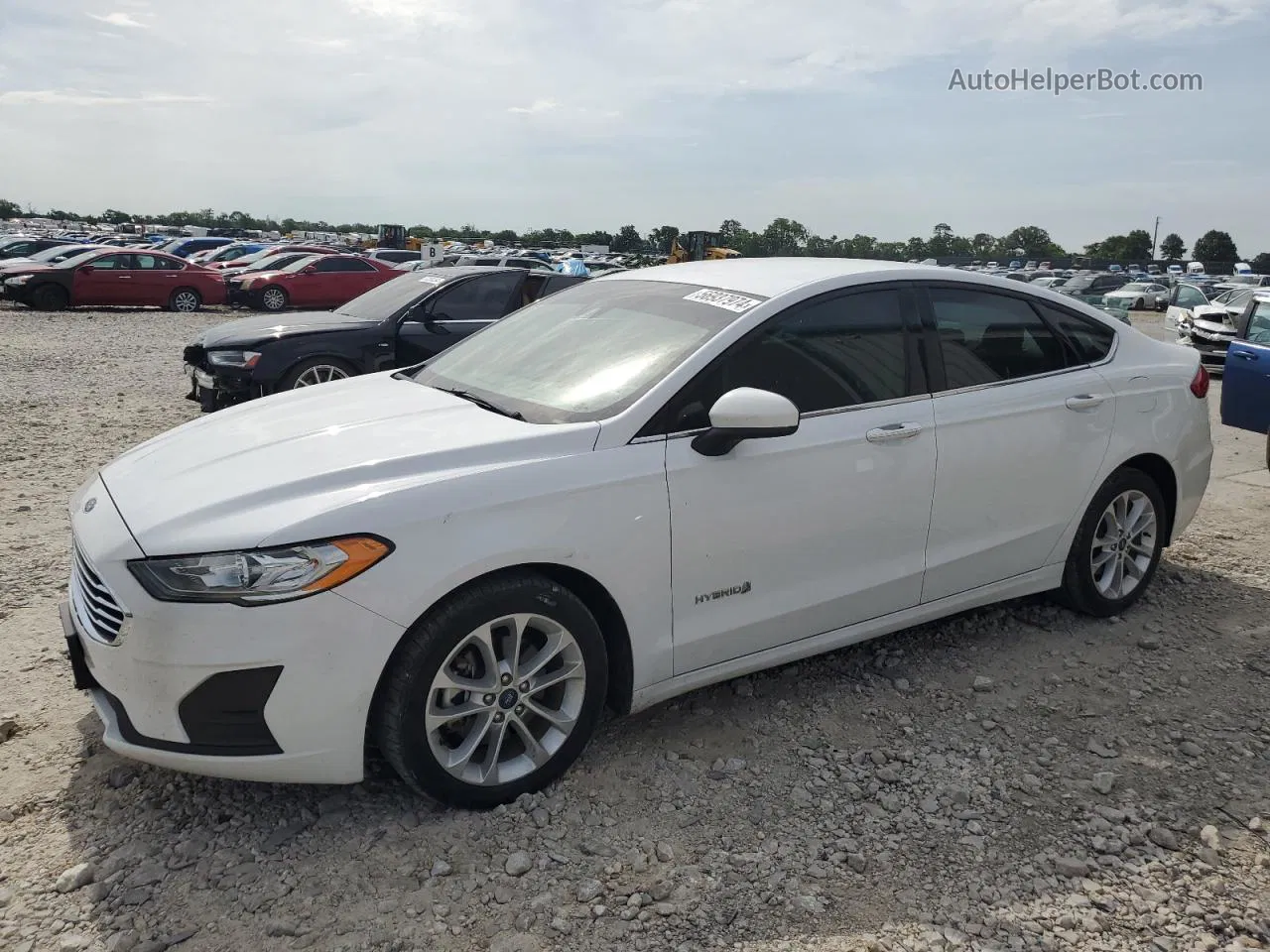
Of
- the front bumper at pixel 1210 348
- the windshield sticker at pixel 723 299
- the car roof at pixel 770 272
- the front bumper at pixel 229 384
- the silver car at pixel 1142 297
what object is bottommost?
the silver car at pixel 1142 297

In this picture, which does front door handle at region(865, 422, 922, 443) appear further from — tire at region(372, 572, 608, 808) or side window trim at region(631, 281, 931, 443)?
tire at region(372, 572, 608, 808)

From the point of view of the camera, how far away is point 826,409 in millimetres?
3580

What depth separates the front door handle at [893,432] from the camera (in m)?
3.62

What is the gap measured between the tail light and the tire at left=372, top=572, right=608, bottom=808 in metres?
3.31

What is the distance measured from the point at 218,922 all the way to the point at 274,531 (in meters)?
1.00

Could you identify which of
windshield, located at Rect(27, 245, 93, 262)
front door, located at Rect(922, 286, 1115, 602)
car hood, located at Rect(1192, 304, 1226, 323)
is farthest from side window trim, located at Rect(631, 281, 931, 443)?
windshield, located at Rect(27, 245, 93, 262)

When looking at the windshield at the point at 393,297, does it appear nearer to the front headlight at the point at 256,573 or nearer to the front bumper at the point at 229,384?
the front bumper at the point at 229,384

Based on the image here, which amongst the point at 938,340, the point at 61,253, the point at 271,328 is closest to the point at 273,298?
the point at 61,253

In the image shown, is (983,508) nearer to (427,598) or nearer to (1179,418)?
(1179,418)

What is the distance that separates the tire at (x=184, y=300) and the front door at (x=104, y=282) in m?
0.88

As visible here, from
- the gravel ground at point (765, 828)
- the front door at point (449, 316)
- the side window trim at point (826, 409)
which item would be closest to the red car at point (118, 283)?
the front door at point (449, 316)

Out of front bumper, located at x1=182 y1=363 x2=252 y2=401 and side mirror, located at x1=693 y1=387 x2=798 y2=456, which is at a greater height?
side mirror, located at x1=693 y1=387 x2=798 y2=456

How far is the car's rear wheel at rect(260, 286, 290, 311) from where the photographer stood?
873 inches

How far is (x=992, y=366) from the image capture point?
4094mm
